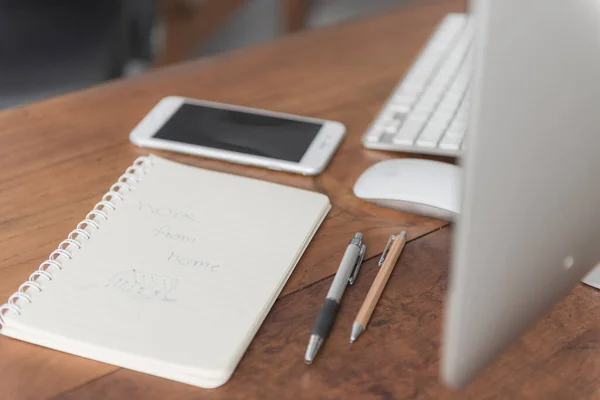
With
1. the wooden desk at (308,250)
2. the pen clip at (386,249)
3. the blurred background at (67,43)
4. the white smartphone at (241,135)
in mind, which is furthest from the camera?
the blurred background at (67,43)

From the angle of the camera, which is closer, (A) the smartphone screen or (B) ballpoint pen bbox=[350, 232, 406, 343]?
(B) ballpoint pen bbox=[350, 232, 406, 343]

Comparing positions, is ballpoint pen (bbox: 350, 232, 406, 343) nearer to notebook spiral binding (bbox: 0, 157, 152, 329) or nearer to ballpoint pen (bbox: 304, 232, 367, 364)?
ballpoint pen (bbox: 304, 232, 367, 364)

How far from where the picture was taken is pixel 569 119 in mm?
417

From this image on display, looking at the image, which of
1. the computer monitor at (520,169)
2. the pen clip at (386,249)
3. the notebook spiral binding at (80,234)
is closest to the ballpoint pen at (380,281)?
the pen clip at (386,249)


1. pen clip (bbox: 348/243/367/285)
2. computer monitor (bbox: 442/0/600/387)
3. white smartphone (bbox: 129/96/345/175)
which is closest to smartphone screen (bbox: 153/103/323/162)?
white smartphone (bbox: 129/96/345/175)

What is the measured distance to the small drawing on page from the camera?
0.57 m

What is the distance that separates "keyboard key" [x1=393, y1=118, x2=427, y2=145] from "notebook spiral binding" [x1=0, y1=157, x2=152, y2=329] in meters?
0.27

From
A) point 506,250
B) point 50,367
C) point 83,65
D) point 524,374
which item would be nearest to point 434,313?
point 524,374

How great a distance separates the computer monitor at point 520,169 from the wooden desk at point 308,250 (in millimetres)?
85

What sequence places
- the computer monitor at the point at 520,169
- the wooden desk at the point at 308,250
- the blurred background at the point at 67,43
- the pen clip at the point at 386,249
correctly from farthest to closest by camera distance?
the blurred background at the point at 67,43 → the pen clip at the point at 386,249 → the wooden desk at the point at 308,250 → the computer monitor at the point at 520,169

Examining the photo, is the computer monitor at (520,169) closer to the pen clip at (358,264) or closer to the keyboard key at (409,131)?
the pen clip at (358,264)

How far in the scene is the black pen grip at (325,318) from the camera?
0.55 meters

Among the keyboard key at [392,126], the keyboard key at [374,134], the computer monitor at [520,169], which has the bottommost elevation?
the keyboard key at [374,134]

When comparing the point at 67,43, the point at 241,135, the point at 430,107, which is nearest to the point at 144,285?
the point at 241,135
